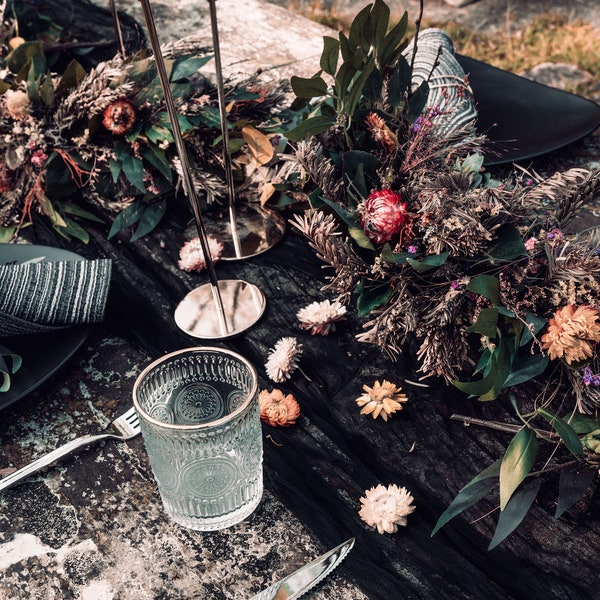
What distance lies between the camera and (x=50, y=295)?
103cm

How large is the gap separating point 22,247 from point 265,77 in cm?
73

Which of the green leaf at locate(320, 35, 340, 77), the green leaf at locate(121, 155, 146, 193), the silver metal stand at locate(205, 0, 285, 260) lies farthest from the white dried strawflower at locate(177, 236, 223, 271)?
the green leaf at locate(320, 35, 340, 77)

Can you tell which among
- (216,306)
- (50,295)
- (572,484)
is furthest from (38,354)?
(572,484)

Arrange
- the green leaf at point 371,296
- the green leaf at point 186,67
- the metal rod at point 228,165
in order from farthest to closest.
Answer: the green leaf at point 186,67 < the metal rod at point 228,165 < the green leaf at point 371,296

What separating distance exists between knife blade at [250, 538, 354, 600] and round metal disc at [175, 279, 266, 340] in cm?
40

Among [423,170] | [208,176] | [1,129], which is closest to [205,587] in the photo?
[423,170]

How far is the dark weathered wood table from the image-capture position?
0.76 meters

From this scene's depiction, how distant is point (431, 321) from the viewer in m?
0.91

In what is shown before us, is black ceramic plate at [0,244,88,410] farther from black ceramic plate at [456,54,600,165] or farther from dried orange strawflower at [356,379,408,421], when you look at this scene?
black ceramic plate at [456,54,600,165]

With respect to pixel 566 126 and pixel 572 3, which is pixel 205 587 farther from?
pixel 572 3

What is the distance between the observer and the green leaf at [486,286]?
0.86m

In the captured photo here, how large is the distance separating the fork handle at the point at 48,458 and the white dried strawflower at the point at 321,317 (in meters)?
0.33

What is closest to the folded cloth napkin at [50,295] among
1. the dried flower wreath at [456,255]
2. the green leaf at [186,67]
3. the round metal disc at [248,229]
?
the round metal disc at [248,229]

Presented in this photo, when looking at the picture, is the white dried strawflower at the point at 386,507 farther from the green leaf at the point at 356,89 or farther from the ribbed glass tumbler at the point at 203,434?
the green leaf at the point at 356,89
